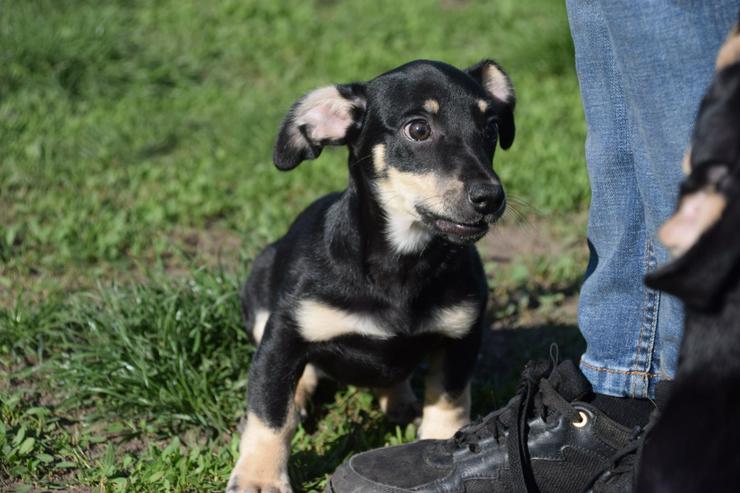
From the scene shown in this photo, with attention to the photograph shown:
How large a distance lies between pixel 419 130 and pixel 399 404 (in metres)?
1.03

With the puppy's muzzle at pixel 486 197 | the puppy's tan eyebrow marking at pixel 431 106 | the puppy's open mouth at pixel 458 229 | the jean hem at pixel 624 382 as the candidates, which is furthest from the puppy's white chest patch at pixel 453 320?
the puppy's tan eyebrow marking at pixel 431 106

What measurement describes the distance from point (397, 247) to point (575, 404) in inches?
28.9

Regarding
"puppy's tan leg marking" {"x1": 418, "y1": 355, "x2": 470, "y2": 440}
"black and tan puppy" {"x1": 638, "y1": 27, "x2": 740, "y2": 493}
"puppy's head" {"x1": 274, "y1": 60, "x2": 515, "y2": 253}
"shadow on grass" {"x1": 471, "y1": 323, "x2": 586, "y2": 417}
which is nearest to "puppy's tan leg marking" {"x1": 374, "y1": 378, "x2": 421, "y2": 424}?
"shadow on grass" {"x1": 471, "y1": 323, "x2": 586, "y2": 417}

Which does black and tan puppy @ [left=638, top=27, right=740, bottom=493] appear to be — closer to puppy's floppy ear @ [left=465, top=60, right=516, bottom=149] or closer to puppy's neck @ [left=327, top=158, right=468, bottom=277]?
puppy's neck @ [left=327, top=158, right=468, bottom=277]

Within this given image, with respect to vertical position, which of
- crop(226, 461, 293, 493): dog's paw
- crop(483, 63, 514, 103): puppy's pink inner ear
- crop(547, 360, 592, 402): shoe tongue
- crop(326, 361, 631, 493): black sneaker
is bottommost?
crop(226, 461, 293, 493): dog's paw

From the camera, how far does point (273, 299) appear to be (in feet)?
10.6

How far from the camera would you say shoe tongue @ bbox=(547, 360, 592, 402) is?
2646 millimetres

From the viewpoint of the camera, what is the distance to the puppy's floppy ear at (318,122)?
311 centimetres

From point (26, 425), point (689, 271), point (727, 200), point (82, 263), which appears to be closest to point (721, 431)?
point (689, 271)

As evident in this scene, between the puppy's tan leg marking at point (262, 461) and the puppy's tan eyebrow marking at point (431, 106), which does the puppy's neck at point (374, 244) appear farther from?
the puppy's tan leg marking at point (262, 461)

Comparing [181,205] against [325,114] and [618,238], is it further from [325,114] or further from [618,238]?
[618,238]

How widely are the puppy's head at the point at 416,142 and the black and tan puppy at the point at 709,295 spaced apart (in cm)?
111

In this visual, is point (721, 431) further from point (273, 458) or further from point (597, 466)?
point (273, 458)

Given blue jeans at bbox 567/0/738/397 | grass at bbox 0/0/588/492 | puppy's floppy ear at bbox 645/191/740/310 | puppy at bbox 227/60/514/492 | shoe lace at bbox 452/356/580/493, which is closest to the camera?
puppy's floppy ear at bbox 645/191/740/310
